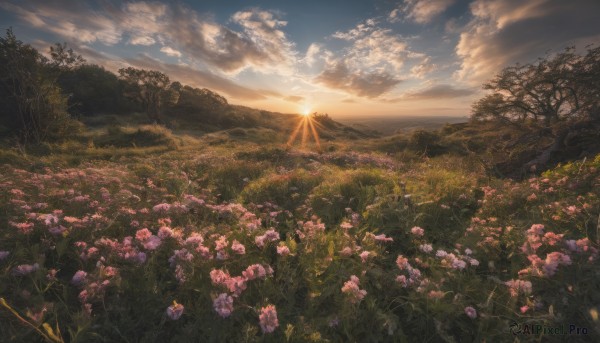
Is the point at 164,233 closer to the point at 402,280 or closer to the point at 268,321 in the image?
the point at 268,321

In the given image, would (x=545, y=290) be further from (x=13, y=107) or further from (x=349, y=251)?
(x=13, y=107)

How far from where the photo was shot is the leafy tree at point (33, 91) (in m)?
14.9

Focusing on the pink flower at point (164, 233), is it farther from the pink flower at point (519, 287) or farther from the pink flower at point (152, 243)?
the pink flower at point (519, 287)

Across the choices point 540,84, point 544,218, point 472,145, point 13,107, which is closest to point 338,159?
point 544,218

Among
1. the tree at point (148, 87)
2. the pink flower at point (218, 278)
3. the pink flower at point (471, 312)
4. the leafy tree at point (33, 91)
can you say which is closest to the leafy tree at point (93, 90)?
the tree at point (148, 87)

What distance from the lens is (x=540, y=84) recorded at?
27047 millimetres

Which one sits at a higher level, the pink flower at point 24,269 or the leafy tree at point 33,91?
the leafy tree at point 33,91

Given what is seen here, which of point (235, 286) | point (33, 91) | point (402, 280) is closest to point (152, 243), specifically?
point (235, 286)

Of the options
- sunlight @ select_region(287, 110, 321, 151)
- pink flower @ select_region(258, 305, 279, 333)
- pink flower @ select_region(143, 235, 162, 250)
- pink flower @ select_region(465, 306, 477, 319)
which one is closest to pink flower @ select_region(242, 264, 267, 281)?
pink flower @ select_region(258, 305, 279, 333)

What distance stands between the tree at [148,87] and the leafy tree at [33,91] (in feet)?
92.2

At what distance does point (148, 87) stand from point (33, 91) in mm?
30881

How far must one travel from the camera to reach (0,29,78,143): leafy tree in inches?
587

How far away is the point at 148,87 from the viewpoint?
43.7 metres

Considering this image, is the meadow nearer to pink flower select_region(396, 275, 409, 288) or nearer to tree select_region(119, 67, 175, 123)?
pink flower select_region(396, 275, 409, 288)
